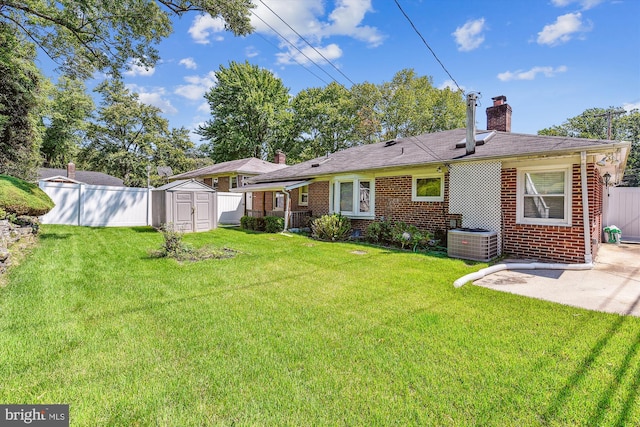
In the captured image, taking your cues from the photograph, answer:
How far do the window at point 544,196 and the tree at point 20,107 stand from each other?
15.8 m

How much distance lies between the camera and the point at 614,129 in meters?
38.1

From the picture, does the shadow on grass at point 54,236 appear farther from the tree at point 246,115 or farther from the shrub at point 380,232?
the tree at point 246,115

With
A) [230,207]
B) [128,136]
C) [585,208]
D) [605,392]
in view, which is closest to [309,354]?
[605,392]

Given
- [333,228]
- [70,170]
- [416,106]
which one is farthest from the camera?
[416,106]

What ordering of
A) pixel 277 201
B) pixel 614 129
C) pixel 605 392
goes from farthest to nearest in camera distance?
pixel 614 129, pixel 277 201, pixel 605 392

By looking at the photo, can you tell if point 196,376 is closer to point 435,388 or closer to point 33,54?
point 435,388

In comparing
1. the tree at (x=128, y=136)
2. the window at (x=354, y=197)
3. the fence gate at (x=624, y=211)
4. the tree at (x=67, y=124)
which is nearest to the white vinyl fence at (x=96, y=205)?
the window at (x=354, y=197)

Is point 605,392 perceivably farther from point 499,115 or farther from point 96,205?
point 96,205

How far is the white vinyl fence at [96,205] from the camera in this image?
560 inches

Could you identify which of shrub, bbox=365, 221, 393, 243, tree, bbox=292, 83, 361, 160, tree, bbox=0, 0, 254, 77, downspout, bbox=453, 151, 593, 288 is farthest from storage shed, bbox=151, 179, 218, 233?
tree, bbox=292, 83, 361, 160

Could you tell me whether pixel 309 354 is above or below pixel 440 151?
below

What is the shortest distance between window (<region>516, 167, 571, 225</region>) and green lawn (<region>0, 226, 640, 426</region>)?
4077 millimetres

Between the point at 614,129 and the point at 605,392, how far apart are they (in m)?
52.0

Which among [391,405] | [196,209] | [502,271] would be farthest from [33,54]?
[502,271]
